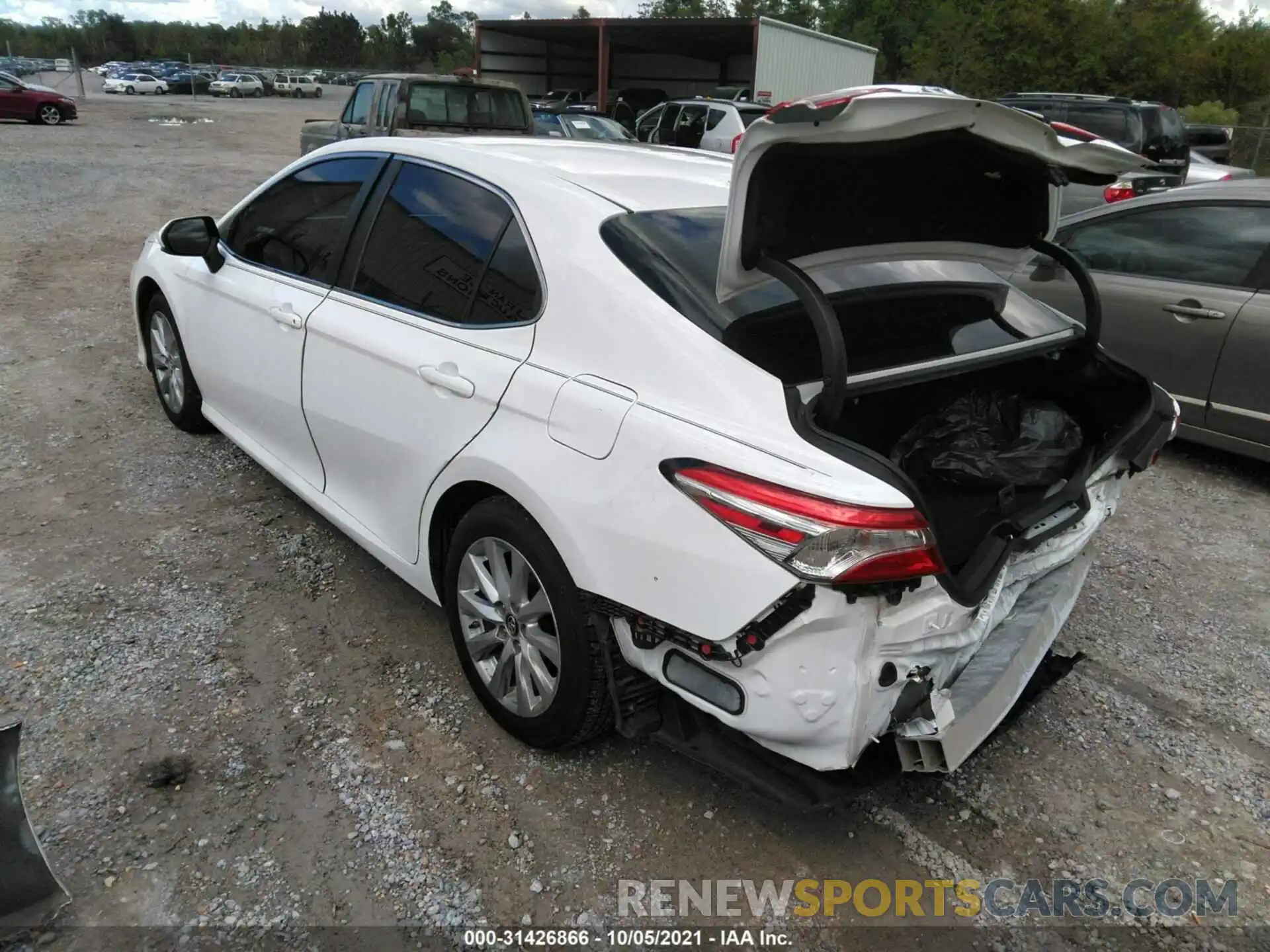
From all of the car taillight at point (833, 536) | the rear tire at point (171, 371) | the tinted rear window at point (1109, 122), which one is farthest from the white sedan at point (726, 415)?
the tinted rear window at point (1109, 122)

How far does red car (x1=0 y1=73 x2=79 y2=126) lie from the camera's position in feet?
78.2

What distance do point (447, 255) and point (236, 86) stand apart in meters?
50.8

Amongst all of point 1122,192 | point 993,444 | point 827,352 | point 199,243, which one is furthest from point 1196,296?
point 199,243

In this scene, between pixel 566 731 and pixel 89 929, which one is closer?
pixel 89 929

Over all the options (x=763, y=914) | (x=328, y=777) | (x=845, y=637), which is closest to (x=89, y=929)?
(x=328, y=777)

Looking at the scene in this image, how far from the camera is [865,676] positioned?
6.36 ft

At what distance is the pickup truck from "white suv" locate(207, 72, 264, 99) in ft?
129

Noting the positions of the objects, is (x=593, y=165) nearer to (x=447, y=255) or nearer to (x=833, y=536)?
(x=447, y=255)

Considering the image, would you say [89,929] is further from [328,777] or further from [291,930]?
[328,777]

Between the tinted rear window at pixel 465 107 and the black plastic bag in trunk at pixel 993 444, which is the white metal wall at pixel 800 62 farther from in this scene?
the black plastic bag in trunk at pixel 993 444

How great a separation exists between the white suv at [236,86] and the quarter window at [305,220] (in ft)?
161

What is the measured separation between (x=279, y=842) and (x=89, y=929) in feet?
1.43

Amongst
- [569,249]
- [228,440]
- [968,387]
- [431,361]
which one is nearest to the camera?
[569,249]

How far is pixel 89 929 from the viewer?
207cm
